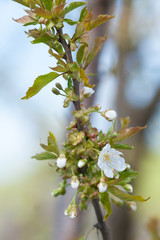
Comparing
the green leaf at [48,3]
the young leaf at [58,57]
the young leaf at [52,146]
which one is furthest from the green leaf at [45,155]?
the green leaf at [48,3]

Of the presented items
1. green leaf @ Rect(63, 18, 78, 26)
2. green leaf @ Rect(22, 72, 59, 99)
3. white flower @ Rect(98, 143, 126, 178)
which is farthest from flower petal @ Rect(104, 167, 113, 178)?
green leaf @ Rect(63, 18, 78, 26)

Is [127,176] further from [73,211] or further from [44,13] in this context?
[44,13]

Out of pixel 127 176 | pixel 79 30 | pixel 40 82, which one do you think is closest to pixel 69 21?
pixel 79 30

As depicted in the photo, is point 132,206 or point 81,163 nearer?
point 81,163

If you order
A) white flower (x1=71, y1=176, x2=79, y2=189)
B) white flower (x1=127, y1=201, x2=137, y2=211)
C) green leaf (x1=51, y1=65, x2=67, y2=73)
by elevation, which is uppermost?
green leaf (x1=51, y1=65, x2=67, y2=73)

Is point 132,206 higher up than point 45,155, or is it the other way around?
point 45,155

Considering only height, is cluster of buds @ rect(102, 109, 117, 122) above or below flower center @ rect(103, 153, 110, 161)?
above

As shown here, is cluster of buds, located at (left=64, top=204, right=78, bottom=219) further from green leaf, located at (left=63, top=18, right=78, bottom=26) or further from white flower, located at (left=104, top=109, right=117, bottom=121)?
green leaf, located at (left=63, top=18, right=78, bottom=26)
